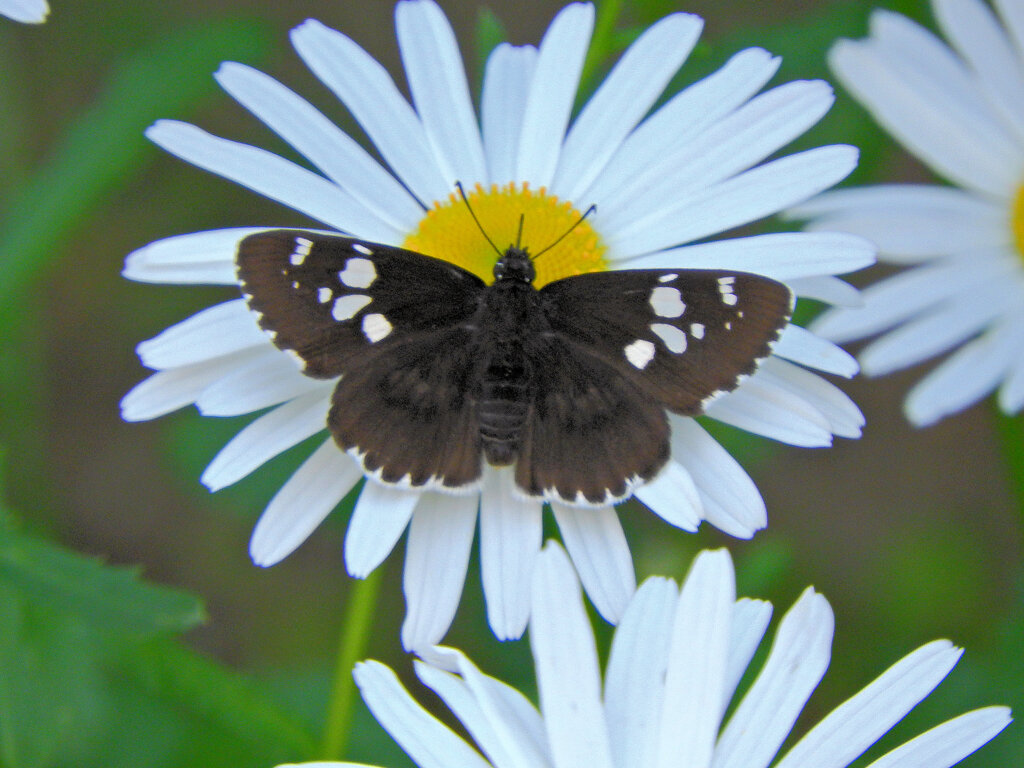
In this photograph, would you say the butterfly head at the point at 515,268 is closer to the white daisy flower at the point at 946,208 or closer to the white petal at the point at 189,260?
the white petal at the point at 189,260

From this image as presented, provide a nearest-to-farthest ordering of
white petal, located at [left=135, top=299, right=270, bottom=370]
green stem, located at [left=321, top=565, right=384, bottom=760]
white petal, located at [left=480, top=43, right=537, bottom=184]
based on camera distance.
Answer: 1. white petal, located at [left=135, top=299, right=270, bottom=370]
2. green stem, located at [left=321, top=565, right=384, bottom=760]
3. white petal, located at [left=480, top=43, right=537, bottom=184]

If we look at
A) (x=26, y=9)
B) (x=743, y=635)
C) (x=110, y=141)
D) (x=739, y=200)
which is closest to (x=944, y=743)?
(x=743, y=635)

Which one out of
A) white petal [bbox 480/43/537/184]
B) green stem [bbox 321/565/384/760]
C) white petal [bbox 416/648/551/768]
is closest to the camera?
white petal [bbox 416/648/551/768]

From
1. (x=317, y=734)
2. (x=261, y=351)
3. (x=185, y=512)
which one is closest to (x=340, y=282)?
(x=261, y=351)

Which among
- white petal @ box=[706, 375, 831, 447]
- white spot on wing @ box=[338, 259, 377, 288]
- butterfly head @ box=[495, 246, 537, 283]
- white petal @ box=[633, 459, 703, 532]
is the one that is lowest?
white petal @ box=[633, 459, 703, 532]

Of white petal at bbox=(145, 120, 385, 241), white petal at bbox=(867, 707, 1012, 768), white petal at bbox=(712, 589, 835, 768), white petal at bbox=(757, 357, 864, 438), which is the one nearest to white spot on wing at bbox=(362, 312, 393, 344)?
white petal at bbox=(145, 120, 385, 241)

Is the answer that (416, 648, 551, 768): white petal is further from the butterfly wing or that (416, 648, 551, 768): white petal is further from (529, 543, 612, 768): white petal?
the butterfly wing

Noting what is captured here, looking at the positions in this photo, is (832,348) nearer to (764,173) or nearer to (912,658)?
(764,173)
